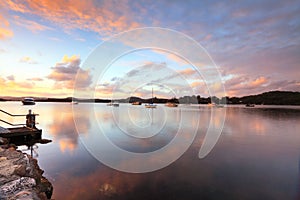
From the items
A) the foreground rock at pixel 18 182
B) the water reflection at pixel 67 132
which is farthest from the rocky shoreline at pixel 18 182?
the water reflection at pixel 67 132

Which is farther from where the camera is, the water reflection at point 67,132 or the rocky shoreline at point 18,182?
the water reflection at point 67,132

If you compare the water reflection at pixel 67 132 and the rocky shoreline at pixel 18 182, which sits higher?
the rocky shoreline at pixel 18 182

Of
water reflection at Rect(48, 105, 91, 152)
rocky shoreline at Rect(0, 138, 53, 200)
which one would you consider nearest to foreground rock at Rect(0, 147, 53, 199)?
rocky shoreline at Rect(0, 138, 53, 200)

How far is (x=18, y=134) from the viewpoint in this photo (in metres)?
13.5

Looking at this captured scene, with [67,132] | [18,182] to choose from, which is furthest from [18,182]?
[67,132]

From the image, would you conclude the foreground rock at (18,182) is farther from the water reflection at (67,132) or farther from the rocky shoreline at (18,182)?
→ the water reflection at (67,132)

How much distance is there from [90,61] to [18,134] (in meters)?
10.2

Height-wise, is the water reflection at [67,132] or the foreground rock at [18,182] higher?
the foreground rock at [18,182]

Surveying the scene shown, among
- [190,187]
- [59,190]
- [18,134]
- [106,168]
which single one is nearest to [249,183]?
[190,187]

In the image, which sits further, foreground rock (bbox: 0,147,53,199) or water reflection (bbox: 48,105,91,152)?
water reflection (bbox: 48,105,91,152)

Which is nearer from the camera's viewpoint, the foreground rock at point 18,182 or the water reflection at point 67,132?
the foreground rock at point 18,182

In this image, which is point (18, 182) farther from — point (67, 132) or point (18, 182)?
point (67, 132)

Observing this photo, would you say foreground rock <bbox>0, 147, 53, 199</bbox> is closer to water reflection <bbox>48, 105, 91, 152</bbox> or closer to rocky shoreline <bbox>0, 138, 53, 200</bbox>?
rocky shoreline <bbox>0, 138, 53, 200</bbox>

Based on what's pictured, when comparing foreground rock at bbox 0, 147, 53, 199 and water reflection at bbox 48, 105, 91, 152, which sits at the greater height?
foreground rock at bbox 0, 147, 53, 199
